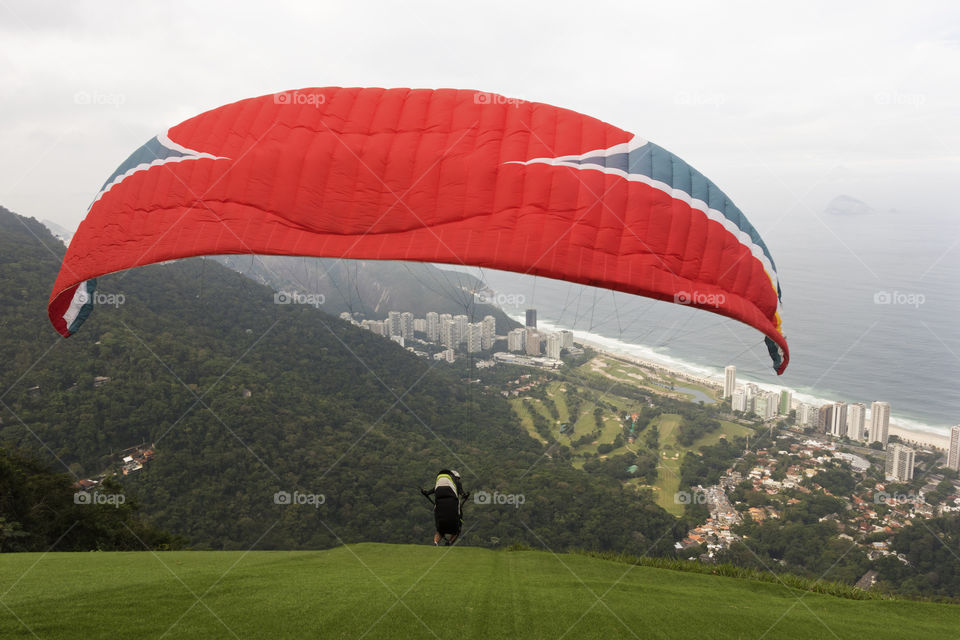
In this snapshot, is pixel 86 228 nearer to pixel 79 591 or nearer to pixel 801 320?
pixel 79 591

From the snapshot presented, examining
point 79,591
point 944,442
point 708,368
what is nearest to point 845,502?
point 944,442

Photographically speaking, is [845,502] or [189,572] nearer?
[189,572]
